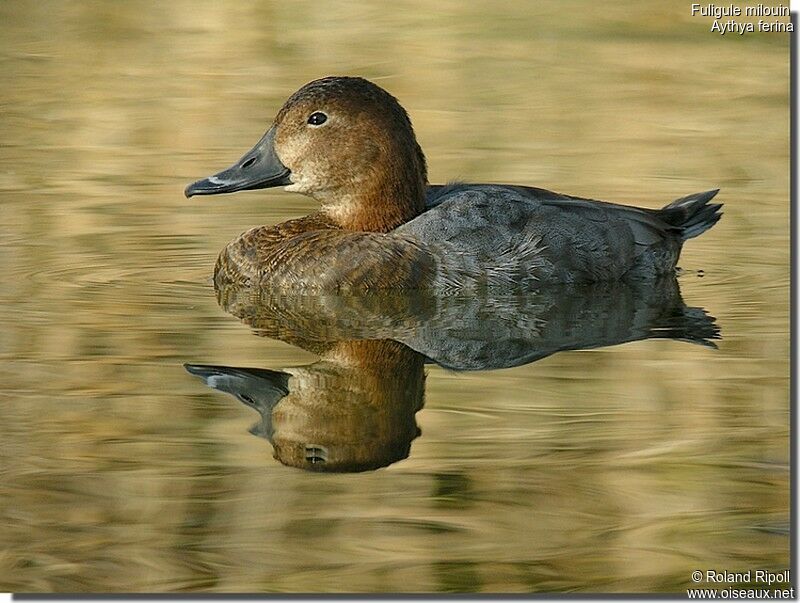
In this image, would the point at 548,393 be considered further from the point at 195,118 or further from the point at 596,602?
the point at 195,118

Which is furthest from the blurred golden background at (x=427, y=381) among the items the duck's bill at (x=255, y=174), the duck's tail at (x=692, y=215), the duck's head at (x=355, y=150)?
the duck's head at (x=355, y=150)

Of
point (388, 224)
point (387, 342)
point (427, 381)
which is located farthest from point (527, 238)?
point (427, 381)

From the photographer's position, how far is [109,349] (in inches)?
281

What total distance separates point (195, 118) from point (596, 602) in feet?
27.2

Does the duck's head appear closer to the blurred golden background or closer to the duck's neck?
the duck's neck

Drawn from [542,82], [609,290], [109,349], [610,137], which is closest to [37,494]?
[109,349]

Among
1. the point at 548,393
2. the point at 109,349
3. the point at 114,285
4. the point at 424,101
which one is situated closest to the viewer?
the point at 548,393

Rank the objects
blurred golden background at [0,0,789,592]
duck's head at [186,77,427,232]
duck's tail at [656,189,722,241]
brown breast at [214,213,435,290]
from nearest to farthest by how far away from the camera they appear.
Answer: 1. blurred golden background at [0,0,789,592]
2. brown breast at [214,213,435,290]
3. duck's head at [186,77,427,232]
4. duck's tail at [656,189,722,241]

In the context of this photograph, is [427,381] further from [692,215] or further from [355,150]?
[692,215]

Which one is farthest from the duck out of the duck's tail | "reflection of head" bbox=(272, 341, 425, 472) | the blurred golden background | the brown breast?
"reflection of head" bbox=(272, 341, 425, 472)

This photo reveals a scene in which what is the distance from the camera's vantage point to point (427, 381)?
6645mm

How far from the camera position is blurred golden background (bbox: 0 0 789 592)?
16.6 ft

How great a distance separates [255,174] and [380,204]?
0.65m

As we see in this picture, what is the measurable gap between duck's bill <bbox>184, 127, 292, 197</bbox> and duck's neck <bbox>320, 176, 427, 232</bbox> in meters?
0.32
